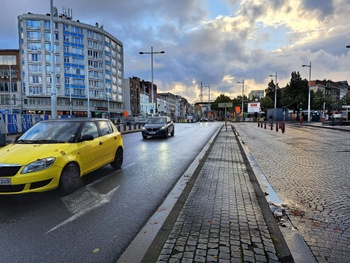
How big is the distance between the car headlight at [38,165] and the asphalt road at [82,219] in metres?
0.65

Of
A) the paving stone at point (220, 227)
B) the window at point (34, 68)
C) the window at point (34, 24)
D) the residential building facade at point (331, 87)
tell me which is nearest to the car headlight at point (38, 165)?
the paving stone at point (220, 227)

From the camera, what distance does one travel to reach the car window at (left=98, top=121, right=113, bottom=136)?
7135 millimetres

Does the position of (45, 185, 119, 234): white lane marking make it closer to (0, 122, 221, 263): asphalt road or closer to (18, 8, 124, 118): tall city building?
(0, 122, 221, 263): asphalt road

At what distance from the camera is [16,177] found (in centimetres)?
442

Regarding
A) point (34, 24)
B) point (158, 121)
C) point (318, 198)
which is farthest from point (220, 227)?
point (34, 24)

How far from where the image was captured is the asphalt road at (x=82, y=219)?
3.04 meters

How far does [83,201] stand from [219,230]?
274 centimetres

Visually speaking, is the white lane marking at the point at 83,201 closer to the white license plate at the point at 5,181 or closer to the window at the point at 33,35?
the white license plate at the point at 5,181

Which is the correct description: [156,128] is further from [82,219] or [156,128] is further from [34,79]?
[34,79]

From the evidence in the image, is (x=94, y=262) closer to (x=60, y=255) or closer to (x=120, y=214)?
(x=60, y=255)

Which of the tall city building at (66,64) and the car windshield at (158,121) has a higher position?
the tall city building at (66,64)

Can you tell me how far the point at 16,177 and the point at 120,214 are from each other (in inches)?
76.9

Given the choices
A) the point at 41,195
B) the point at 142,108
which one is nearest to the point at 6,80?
the point at 142,108

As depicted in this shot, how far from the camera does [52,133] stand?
5.93 meters
